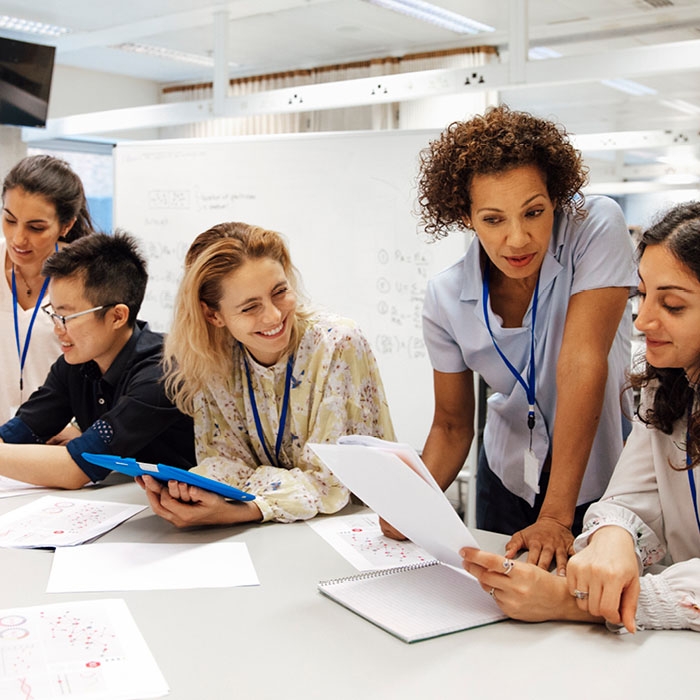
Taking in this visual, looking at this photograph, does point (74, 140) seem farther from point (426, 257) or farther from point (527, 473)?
point (527, 473)

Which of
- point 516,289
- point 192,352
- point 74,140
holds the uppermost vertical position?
point 74,140

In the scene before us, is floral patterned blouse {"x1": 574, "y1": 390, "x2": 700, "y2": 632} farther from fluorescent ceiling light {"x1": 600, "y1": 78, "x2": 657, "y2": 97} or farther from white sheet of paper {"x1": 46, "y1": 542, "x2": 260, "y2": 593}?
fluorescent ceiling light {"x1": 600, "y1": 78, "x2": 657, "y2": 97}

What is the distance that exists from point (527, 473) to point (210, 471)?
2.13 ft

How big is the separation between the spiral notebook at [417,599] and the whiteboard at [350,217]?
222 cm

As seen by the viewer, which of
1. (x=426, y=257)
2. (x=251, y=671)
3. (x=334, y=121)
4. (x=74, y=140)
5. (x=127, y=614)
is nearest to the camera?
(x=251, y=671)

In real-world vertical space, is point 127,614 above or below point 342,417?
below

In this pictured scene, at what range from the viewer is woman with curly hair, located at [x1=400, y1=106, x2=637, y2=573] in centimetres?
140

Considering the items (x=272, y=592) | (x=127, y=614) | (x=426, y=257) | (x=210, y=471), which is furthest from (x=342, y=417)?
(x=426, y=257)

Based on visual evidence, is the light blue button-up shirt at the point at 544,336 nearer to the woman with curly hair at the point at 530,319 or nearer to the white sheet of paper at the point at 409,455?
the woman with curly hair at the point at 530,319

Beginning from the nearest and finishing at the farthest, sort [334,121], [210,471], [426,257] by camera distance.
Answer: [210,471] < [426,257] < [334,121]

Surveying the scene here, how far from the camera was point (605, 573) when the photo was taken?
105cm

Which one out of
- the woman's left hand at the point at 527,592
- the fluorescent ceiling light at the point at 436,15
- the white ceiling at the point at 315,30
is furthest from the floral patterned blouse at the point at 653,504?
the fluorescent ceiling light at the point at 436,15

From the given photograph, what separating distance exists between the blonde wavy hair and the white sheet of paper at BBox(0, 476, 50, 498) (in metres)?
A: 0.40

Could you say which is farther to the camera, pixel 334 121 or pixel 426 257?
pixel 334 121
